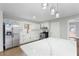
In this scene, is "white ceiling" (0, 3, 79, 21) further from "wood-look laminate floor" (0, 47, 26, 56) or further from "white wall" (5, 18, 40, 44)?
"wood-look laminate floor" (0, 47, 26, 56)

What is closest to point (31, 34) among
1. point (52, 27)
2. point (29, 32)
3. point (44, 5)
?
point (29, 32)

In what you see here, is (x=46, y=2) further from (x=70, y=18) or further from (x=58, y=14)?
(x=70, y=18)

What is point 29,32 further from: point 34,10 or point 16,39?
point 34,10

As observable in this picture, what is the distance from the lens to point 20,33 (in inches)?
71.0

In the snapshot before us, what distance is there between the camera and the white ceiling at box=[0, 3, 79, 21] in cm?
166

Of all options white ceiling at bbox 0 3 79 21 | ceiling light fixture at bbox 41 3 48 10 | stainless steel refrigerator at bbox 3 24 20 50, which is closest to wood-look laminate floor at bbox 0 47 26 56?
stainless steel refrigerator at bbox 3 24 20 50

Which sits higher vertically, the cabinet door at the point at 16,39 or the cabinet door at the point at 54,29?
the cabinet door at the point at 54,29

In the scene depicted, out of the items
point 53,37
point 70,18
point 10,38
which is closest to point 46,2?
point 70,18

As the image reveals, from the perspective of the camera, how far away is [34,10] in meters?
1.73

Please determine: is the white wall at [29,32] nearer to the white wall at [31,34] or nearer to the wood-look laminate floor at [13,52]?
the white wall at [31,34]

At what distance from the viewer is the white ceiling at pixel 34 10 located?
5.43ft

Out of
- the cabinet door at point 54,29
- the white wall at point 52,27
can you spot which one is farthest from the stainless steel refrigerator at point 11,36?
the cabinet door at point 54,29

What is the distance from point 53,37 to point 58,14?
1.47ft

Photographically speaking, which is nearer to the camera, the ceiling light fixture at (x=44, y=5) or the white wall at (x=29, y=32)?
the ceiling light fixture at (x=44, y=5)
